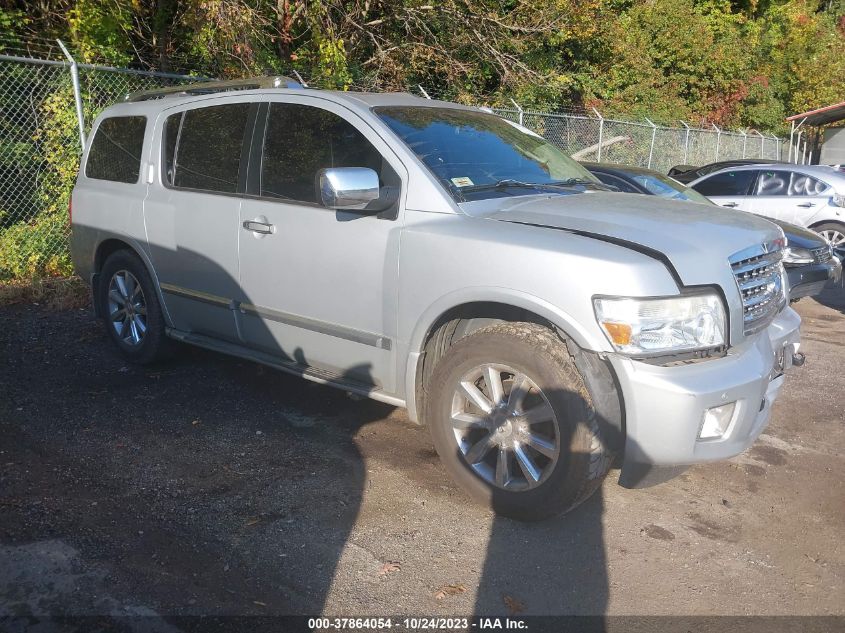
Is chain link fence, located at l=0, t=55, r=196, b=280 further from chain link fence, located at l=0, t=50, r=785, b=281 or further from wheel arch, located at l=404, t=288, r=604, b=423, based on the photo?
wheel arch, located at l=404, t=288, r=604, b=423

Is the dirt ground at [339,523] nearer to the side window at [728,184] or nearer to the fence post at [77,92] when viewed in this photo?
the fence post at [77,92]

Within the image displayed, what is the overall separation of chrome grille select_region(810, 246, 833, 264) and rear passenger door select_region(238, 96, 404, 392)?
230 inches

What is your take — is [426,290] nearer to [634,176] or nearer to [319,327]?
[319,327]

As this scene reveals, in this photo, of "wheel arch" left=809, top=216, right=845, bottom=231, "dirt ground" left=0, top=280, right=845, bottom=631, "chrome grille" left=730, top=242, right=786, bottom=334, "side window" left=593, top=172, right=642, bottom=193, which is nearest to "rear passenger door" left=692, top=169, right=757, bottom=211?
"wheel arch" left=809, top=216, right=845, bottom=231

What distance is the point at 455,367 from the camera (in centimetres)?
371

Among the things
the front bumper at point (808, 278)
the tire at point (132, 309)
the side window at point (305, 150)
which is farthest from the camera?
the front bumper at point (808, 278)

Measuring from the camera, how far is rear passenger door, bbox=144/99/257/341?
480 cm

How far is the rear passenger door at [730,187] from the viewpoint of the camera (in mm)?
11617

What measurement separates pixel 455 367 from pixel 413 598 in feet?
3.58

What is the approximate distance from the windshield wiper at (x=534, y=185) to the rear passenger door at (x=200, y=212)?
154 centimetres

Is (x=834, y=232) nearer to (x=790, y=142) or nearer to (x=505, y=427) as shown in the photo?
(x=505, y=427)

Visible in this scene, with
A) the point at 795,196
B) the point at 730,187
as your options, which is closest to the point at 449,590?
the point at 730,187

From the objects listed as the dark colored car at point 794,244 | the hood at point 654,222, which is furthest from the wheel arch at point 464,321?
the dark colored car at point 794,244

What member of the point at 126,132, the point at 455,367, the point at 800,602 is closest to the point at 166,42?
the point at 126,132
